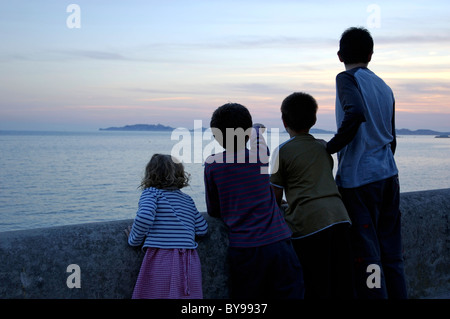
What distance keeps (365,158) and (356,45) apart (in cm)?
75

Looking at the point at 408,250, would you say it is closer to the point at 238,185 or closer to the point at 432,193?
the point at 432,193

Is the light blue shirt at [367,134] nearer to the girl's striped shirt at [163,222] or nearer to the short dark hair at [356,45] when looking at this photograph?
the short dark hair at [356,45]

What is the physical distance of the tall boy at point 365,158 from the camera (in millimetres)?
3023

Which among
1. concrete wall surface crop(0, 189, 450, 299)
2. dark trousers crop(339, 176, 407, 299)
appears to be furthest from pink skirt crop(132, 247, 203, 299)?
dark trousers crop(339, 176, 407, 299)

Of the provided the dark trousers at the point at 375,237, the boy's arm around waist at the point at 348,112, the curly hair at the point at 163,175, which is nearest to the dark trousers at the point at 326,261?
the dark trousers at the point at 375,237

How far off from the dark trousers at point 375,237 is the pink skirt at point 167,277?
108 centimetres

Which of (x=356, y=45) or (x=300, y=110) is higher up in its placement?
(x=356, y=45)

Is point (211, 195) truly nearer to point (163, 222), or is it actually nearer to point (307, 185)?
point (163, 222)

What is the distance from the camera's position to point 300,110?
3055 mm

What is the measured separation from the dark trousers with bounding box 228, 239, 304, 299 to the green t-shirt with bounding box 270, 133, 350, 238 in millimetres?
246

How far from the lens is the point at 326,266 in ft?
9.61

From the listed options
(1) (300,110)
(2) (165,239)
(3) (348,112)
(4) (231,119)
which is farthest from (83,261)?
(3) (348,112)
